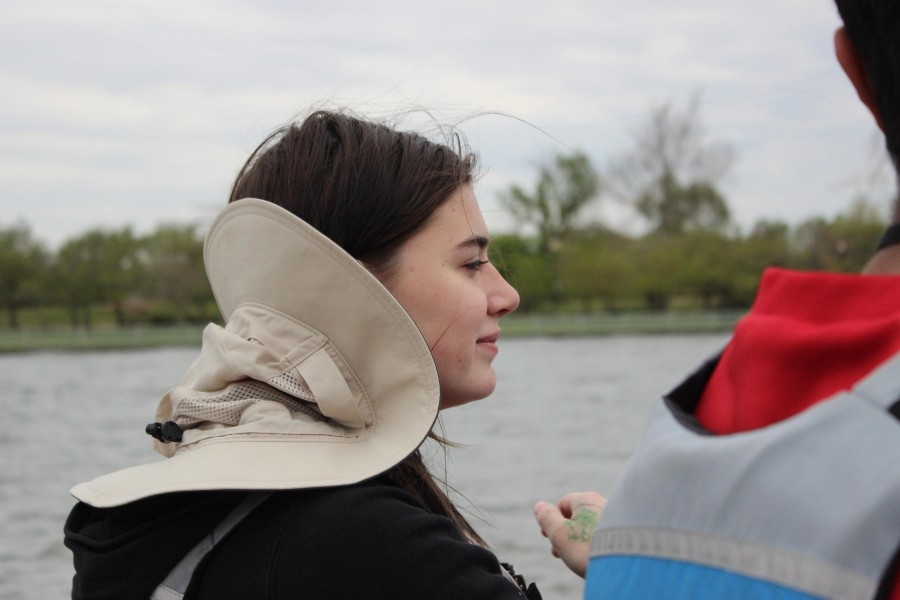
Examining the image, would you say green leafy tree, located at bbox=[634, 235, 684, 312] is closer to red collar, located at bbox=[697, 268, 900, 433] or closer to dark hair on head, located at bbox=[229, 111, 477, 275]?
dark hair on head, located at bbox=[229, 111, 477, 275]

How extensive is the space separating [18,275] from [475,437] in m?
37.8

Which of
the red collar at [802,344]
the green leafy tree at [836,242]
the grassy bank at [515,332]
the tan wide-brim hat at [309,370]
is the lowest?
the grassy bank at [515,332]

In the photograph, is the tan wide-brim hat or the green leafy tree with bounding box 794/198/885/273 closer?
the tan wide-brim hat

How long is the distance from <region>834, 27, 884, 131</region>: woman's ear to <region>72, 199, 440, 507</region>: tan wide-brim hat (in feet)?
2.99

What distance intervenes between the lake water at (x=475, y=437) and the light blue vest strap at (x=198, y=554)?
44.2 inches

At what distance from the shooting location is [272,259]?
5.87ft

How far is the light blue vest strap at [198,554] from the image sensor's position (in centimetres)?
160

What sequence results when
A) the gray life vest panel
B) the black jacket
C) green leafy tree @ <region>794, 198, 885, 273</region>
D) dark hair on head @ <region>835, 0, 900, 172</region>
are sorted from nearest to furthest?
the gray life vest panel → dark hair on head @ <region>835, 0, 900, 172</region> → the black jacket → green leafy tree @ <region>794, 198, 885, 273</region>

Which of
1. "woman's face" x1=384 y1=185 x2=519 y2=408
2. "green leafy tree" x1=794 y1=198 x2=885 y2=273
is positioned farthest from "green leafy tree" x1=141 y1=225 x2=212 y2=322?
"woman's face" x1=384 y1=185 x2=519 y2=408

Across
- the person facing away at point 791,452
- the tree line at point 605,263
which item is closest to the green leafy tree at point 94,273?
the tree line at point 605,263

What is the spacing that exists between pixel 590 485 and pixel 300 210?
469 inches

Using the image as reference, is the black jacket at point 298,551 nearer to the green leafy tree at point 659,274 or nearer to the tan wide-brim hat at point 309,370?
the tan wide-brim hat at point 309,370

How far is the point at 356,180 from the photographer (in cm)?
193

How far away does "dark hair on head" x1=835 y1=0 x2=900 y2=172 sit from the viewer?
894 millimetres
